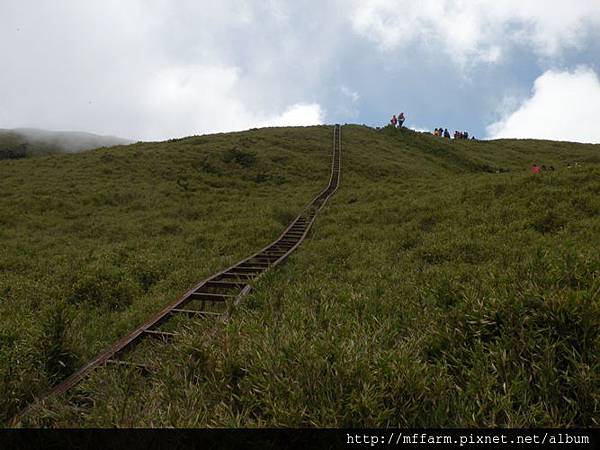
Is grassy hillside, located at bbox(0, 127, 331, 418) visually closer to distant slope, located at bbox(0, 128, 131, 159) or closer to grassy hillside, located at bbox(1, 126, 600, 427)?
grassy hillside, located at bbox(1, 126, 600, 427)

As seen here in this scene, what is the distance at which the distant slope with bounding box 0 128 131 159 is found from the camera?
4363 inches

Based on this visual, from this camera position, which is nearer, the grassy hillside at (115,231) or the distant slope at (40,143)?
the grassy hillside at (115,231)

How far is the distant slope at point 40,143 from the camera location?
110812mm

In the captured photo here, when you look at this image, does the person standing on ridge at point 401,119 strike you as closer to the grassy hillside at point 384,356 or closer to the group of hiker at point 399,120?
the group of hiker at point 399,120

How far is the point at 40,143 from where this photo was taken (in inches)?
4717

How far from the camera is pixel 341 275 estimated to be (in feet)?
27.5

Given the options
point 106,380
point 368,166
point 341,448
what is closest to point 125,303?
point 106,380

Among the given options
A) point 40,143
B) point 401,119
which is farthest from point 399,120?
point 40,143

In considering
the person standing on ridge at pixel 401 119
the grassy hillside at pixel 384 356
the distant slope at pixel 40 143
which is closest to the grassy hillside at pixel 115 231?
the grassy hillside at pixel 384 356

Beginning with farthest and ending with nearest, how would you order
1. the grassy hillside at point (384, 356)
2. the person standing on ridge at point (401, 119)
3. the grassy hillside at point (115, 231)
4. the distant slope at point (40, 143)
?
the distant slope at point (40, 143) → the person standing on ridge at point (401, 119) → the grassy hillside at point (115, 231) → the grassy hillside at point (384, 356)

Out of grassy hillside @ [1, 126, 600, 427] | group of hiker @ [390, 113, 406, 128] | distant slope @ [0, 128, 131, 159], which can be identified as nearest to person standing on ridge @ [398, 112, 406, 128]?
group of hiker @ [390, 113, 406, 128]

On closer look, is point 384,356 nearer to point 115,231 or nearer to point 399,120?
point 115,231

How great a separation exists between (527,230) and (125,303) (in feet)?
37.7

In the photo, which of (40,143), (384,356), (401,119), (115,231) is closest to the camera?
(384,356)
